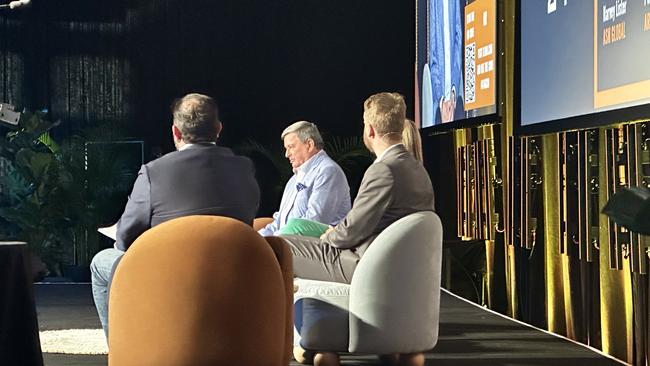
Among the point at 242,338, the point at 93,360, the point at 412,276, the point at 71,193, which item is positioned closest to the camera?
the point at 242,338

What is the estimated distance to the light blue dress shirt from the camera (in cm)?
530

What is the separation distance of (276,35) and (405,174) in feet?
21.3

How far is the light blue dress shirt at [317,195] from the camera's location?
530 centimetres

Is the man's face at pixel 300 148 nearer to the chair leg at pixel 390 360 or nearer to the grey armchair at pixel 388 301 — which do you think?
the chair leg at pixel 390 360

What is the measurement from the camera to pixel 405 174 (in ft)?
13.7

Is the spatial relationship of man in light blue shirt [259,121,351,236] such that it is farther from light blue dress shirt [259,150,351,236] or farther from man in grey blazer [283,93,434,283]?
man in grey blazer [283,93,434,283]

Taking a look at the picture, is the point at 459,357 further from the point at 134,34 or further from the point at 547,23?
the point at 134,34

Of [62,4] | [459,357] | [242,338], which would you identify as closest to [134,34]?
[62,4]

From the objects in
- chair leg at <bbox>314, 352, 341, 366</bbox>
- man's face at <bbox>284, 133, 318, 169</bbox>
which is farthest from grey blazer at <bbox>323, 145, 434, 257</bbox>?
man's face at <bbox>284, 133, 318, 169</bbox>

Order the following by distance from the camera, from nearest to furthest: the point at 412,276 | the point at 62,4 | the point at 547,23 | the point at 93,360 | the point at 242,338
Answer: the point at 242,338
the point at 412,276
the point at 93,360
the point at 547,23
the point at 62,4

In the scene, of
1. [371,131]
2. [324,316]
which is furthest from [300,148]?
[324,316]

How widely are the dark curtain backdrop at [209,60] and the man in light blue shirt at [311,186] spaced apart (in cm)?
481

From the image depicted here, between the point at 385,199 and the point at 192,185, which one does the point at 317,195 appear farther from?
the point at 192,185

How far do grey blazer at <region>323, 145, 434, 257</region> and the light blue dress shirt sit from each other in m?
1.01
